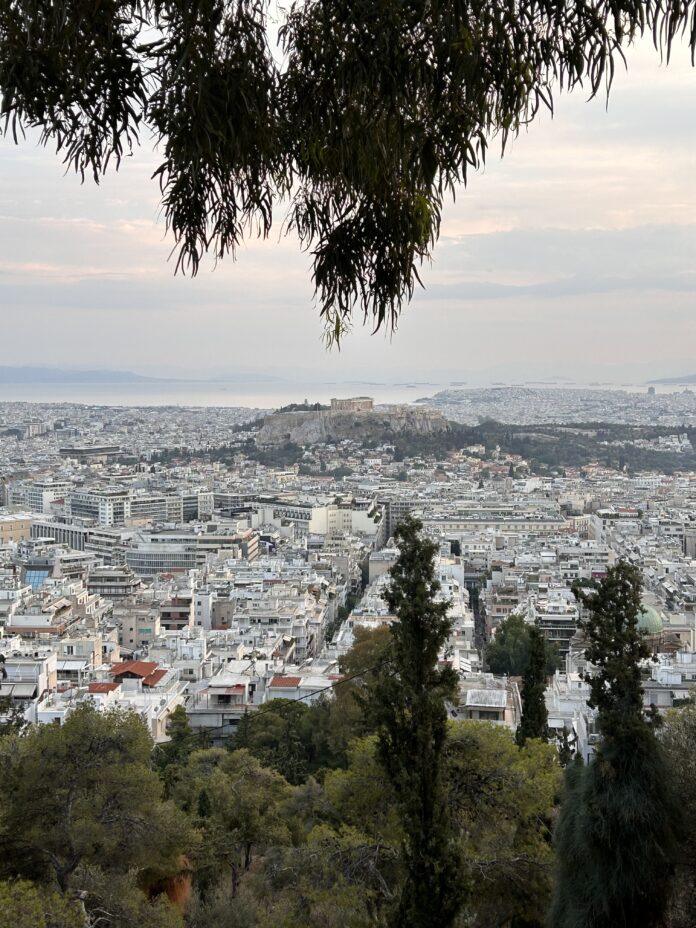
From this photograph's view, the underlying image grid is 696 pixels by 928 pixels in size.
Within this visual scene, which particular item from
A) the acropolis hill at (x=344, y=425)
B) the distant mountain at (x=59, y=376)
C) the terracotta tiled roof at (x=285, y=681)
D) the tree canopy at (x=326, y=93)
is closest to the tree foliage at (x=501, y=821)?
the tree canopy at (x=326, y=93)

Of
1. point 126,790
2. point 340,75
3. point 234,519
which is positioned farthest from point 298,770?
point 234,519

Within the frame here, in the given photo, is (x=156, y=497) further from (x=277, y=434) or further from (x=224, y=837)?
(x=224, y=837)

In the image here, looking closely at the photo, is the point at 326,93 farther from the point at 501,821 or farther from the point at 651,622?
the point at 651,622

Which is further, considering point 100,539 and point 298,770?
point 100,539

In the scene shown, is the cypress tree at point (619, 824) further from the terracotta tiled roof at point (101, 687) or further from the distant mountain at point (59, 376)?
the distant mountain at point (59, 376)

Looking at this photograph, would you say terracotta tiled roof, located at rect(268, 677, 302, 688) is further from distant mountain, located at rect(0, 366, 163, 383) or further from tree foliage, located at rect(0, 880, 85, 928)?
distant mountain, located at rect(0, 366, 163, 383)

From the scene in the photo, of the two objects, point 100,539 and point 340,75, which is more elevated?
point 340,75

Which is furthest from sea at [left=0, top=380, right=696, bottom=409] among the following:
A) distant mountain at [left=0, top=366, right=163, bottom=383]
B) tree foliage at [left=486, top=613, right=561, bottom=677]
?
tree foliage at [left=486, top=613, right=561, bottom=677]
